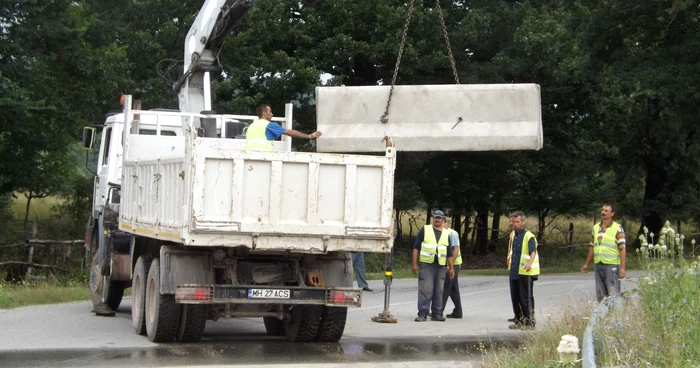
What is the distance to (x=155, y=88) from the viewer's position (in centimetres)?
3256

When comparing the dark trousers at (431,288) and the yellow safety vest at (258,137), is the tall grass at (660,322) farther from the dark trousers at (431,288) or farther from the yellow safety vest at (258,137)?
the dark trousers at (431,288)

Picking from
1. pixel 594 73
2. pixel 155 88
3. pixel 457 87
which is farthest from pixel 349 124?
pixel 155 88

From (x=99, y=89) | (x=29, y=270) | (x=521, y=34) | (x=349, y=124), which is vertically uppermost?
(x=521, y=34)

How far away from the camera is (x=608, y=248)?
1436cm

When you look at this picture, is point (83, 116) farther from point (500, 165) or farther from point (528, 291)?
point (528, 291)

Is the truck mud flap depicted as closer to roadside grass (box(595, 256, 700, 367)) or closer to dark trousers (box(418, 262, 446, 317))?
roadside grass (box(595, 256, 700, 367))

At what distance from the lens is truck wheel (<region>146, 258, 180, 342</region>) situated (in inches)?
473

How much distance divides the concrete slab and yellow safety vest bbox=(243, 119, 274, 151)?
1717mm

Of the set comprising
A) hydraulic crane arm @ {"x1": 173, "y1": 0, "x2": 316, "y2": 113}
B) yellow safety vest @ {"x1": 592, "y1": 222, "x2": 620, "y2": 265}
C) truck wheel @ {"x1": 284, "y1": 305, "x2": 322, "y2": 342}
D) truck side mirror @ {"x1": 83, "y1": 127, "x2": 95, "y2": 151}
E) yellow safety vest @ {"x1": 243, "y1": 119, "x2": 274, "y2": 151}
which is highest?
hydraulic crane arm @ {"x1": 173, "y1": 0, "x2": 316, "y2": 113}

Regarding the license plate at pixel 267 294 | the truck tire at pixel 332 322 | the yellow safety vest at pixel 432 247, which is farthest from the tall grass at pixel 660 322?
the yellow safety vest at pixel 432 247

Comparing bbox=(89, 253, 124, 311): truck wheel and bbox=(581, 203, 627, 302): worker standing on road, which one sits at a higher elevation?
bbox=(581, 203, 627, 302): worker standing on road

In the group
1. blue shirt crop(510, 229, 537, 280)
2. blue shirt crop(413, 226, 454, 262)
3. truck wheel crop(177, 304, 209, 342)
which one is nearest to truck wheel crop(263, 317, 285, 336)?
truck wheel crop(177, 304, 209, 342)

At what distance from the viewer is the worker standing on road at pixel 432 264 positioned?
51.7 feet

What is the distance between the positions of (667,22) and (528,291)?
13.2 meters
